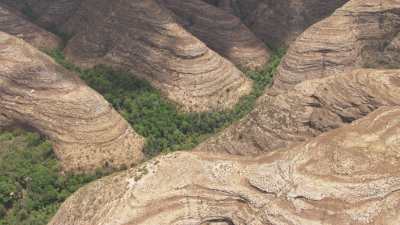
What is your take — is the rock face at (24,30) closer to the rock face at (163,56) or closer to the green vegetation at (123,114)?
the green vegetation at (123,114)

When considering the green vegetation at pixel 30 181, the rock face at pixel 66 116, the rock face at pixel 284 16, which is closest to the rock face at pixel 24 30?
the rock face at pixel 66 116

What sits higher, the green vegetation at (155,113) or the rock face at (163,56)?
the rock face at (163,56)

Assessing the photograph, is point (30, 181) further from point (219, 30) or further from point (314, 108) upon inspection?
point (219, 30)

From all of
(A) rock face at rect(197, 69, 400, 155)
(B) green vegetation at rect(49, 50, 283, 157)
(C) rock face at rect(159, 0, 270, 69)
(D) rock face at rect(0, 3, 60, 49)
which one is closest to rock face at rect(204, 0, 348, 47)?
(C) rock face at rect(159, 0, 270, 69)

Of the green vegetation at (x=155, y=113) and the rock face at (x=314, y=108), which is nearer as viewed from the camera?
the rock face at (x=314, y=108)

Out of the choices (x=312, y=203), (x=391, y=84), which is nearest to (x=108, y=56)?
(x=391, y=84)

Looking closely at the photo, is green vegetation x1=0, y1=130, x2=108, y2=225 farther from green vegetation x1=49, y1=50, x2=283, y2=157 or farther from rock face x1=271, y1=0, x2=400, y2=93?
rock face x1=271, y1=0, x2=400, y2=93

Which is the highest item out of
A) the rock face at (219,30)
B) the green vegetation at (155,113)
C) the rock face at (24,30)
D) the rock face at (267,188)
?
the rock face at (267,188)
